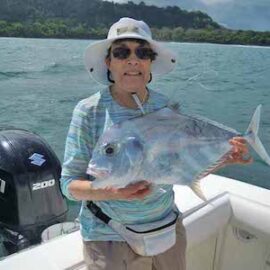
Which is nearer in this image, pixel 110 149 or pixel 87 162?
pixel 110 149

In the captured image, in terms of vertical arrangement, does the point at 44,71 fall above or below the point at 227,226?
below

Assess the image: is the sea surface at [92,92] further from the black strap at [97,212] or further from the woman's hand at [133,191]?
the woman's hand at [133,191]

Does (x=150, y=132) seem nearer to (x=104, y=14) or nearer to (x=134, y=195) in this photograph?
(x=134, y=195)

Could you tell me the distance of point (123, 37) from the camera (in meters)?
1.57

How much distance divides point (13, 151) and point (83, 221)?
1.34 metres

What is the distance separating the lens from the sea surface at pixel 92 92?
991 centimetres

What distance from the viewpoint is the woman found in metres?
1.53

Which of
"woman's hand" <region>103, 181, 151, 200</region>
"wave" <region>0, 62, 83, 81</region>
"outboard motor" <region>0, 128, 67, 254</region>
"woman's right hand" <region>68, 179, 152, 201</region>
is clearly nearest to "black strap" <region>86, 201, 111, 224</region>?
"woman's right hand" <region>68, 179, 152, 201</region>

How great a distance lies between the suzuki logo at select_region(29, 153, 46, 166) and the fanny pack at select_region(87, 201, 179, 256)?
4.30ft

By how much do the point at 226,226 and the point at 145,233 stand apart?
108 cm

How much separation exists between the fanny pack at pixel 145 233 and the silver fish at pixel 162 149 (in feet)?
0.78

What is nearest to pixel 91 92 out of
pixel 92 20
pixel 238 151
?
pixel 92 20

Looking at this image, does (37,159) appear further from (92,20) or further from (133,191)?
(92,20)

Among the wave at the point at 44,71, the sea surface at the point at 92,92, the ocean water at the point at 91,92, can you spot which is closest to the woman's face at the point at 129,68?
the sea surface at the point at 92,92
